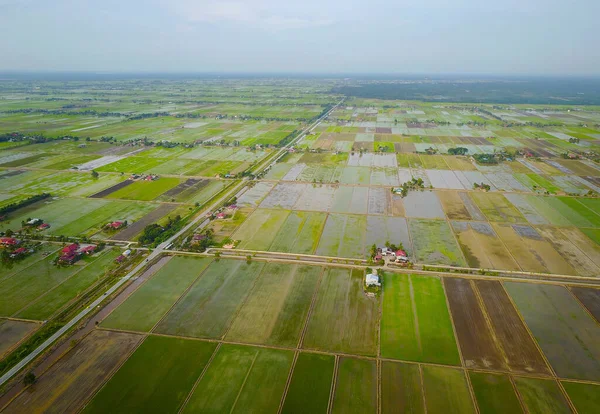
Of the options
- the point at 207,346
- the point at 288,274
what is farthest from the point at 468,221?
the point at 207,346

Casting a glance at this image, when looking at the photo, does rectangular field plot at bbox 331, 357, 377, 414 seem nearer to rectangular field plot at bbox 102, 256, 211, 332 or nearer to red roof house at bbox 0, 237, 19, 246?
rectangular field plot at bbox 102, 256, 211, 332

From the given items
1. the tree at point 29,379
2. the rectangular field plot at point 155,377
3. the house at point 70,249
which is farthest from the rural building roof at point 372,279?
the house at point 70,249

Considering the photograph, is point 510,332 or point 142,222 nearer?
point 510,332

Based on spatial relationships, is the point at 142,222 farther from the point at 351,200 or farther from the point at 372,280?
the point at 372,280

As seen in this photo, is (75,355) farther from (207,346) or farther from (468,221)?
(468,221)

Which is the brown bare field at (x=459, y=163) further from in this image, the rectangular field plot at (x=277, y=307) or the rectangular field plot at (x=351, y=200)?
the rectangular field plot at (x=277, y=307)

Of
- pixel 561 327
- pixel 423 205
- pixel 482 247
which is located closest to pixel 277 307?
pixel 561 327
